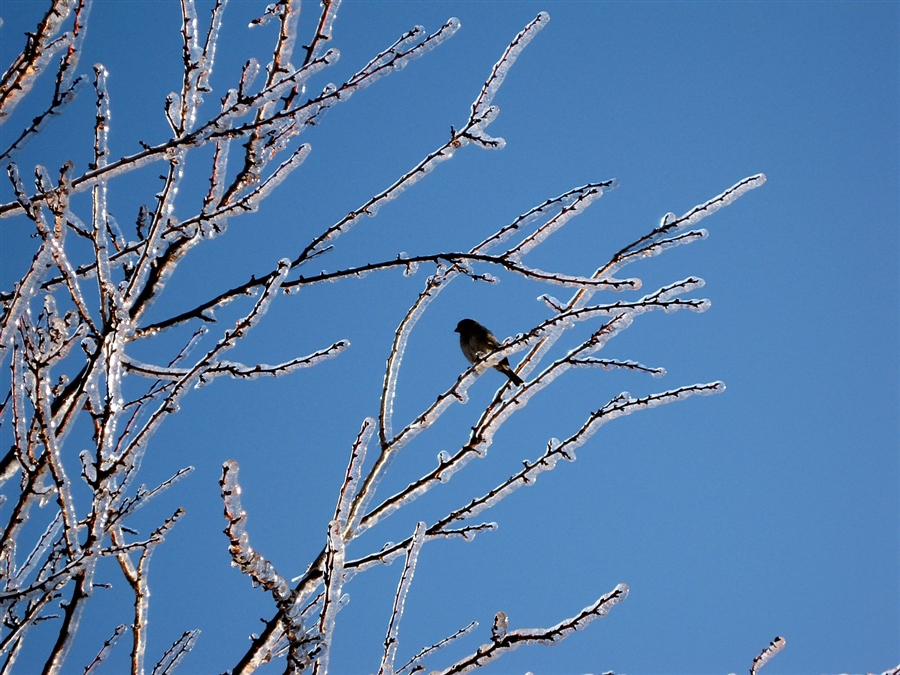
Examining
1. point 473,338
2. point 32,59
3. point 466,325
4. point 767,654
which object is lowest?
point 767,654

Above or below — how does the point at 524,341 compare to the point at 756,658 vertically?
above

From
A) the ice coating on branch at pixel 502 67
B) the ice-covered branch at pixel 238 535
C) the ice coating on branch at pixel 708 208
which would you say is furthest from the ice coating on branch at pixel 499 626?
the ice coating on branch at pixel 502 67

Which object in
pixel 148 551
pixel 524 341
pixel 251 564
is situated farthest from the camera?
pixel 148 551

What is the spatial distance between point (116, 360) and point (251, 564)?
679 mm

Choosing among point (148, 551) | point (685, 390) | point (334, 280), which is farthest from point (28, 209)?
point (685, 390)

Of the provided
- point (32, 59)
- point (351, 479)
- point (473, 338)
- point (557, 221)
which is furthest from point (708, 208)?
point (473, 338)

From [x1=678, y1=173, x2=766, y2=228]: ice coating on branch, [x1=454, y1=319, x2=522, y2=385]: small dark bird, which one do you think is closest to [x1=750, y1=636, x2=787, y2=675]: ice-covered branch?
[x1=678, y1=173, x2=766, y2=228]: ice coating on branch

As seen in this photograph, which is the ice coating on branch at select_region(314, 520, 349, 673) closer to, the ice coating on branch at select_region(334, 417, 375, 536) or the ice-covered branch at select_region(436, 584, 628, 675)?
the ice coating on branch at select_region(334, 417, 375, 536)

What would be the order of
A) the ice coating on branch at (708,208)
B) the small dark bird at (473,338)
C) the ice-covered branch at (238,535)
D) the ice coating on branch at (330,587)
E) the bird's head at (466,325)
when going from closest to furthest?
the ice-covered branch at (238,535) → the ice coating on branch at (330,587) → the ice coating on branch at (708,208) → the small dark bird at (473,338) → the bird's head at (466,325)

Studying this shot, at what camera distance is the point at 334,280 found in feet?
7.27

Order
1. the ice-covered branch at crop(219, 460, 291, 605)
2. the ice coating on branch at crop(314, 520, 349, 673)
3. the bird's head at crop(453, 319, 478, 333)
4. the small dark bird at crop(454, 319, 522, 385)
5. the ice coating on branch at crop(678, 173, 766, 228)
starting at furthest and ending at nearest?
1. the bird's head at crop(453, 319, 478, 333)
2. the small dark bird at crop(454, 319, 522, 385)
3. the ice coating on branch at crop(678, 173, 766, 228)
4. the ice coating on branch at crop(314, 520, 349, 673)
5. the ice-covered branch at crop(219, 460, 291, 605)

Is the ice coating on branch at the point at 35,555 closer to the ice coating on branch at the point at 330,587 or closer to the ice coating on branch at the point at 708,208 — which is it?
the ice coating on branch at the point at 330,587

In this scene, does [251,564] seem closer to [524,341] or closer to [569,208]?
[524,341]

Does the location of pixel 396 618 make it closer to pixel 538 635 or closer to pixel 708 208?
pixel 538 635
